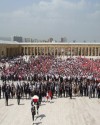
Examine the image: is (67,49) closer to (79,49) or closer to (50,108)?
(79,49)

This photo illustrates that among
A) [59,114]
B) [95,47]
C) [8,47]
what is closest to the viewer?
[59,114]

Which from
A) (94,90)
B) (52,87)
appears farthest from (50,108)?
(94,90)

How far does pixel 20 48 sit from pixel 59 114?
81.8m

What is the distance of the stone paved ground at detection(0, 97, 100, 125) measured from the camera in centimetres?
1673

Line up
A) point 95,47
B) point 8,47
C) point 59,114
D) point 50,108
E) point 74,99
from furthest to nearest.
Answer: point 95,47 < point 8,47 < point 74,99 < point 50,108 < point 59,114

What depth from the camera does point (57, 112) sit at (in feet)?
61.4

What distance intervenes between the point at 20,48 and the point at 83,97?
77.0 metres

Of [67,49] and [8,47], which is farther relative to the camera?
[67,49]

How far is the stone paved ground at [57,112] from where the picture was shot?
16734mm

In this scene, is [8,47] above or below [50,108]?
above

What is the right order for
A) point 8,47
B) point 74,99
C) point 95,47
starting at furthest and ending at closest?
1. point 95,47
2. point 8,47
3. point 74,99

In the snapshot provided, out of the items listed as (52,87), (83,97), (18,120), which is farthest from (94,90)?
(18,120)

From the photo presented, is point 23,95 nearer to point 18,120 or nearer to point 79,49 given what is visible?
point 18,120

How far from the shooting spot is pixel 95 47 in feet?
312
